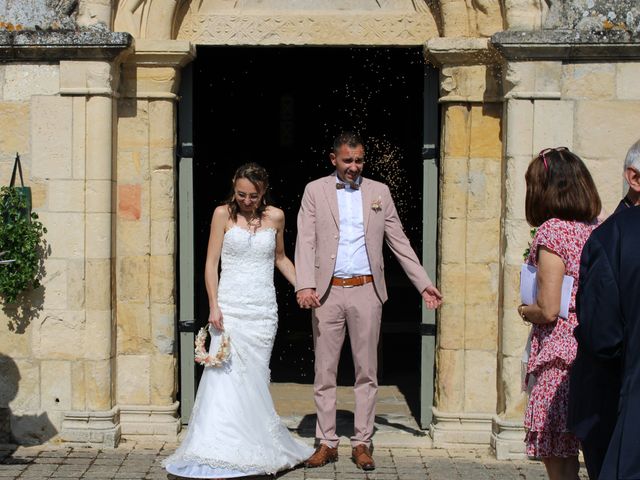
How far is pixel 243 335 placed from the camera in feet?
20.1

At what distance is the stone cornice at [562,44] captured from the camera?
21.0 ft

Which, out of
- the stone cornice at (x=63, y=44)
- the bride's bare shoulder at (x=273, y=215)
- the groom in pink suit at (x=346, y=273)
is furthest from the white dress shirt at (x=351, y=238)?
the stone cornice at (x=63, y=44)

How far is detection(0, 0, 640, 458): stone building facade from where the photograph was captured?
21.5 feet

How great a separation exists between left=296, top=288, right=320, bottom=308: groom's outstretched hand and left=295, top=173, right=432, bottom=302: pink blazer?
0.33 ft

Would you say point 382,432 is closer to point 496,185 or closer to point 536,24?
point 496,185

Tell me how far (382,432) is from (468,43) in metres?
2.59

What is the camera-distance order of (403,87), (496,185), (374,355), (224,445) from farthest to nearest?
(403,87), (496,185), (374,355), (224,445)

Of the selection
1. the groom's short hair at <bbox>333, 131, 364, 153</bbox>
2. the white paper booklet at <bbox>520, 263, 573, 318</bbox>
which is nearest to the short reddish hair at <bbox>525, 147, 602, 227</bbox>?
the white paper booklet at <bbox>520, 263, 573, 318</bbox>

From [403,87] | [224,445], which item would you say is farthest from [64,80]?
[403,87]

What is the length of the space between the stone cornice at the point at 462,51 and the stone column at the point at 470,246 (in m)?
0.03

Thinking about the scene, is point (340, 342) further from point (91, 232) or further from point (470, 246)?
point (91, 232)

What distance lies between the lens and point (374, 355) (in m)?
6.39

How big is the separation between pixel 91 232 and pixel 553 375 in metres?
3.22

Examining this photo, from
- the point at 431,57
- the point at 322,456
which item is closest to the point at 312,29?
the point at 431,57
